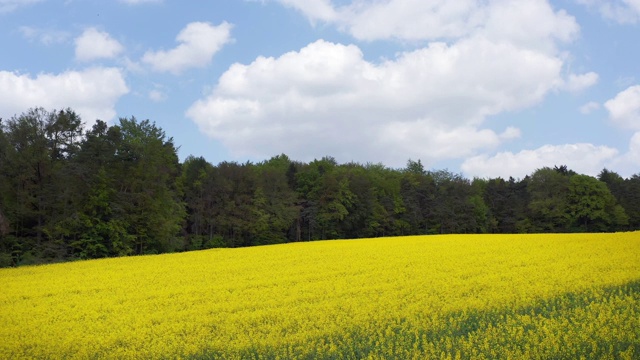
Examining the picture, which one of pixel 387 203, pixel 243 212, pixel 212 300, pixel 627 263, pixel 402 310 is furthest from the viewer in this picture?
pixel 387 203

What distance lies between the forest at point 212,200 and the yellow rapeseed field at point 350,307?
12.8 meters

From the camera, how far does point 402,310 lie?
39.6 ft

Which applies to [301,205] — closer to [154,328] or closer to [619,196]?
[619,196]

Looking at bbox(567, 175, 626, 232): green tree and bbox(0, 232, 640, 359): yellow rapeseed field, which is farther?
bbox(567, 175, 626, 232): green tree

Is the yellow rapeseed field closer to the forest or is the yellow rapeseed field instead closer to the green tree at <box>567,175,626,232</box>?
the forest

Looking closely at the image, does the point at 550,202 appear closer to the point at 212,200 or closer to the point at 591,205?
the point at 591,205

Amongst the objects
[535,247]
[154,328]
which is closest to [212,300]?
[154,328]

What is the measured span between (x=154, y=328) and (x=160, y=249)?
102 feet

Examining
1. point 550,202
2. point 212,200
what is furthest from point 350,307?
point 550,202

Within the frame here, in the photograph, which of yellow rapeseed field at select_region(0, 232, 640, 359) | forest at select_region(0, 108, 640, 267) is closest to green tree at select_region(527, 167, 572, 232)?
forest at select_region(0, 108, 640, 267)

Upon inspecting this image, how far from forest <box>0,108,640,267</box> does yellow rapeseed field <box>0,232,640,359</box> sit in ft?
42.1

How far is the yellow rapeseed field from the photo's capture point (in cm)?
910

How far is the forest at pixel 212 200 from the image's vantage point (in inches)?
1415

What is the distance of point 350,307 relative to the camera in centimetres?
1298
